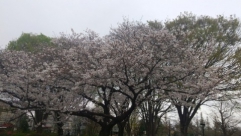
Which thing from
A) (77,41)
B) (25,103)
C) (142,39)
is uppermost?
(77,41)

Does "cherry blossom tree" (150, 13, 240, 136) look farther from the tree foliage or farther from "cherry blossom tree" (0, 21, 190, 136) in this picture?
Result: "cherry blossom tree" (0, 21, 190, 136)

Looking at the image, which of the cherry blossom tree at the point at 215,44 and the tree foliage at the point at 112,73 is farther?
the cherry blossom tree at the point at 215,44

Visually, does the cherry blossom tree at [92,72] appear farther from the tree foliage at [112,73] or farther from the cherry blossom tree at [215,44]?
the cherry blossom tree at [215,44]

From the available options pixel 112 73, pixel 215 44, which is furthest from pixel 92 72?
pixel 215 44

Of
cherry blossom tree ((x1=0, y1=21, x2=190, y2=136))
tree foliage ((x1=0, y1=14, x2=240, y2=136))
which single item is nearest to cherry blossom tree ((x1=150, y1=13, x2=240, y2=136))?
tree foliage ((x1=0, y1=14, x2=240, y2=136))

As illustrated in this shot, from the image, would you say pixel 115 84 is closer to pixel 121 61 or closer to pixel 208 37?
pixel 121 61

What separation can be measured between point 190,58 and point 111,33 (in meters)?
6.56

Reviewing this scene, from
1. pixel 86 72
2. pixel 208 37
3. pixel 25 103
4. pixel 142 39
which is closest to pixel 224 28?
pixel 208 37

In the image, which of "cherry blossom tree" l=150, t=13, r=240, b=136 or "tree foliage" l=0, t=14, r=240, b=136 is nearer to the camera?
"tree foliage" l=0, t=14, r=240, b=136

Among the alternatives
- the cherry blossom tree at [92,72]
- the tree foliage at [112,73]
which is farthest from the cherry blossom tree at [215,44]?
the cherry blossom tree at [92,72]

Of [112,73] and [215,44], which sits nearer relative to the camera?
[112,73]

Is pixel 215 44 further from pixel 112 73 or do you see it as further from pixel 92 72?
pixel 92 72

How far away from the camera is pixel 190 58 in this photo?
12.7 meters

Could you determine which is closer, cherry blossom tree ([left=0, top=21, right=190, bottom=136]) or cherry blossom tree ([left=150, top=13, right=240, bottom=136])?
cherry blossom tree ([left=0, top=21, right=190, bottom=136])
